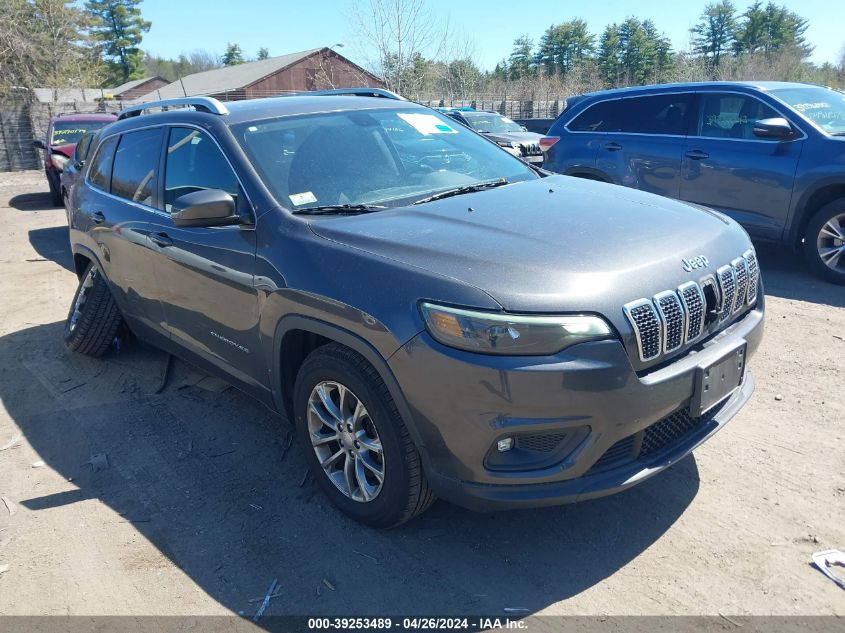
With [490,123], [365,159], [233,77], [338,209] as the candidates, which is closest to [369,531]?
[338,209]

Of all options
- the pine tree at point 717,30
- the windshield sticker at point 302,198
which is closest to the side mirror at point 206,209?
the windshield sticker at point 302,198

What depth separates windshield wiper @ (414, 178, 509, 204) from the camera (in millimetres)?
3441

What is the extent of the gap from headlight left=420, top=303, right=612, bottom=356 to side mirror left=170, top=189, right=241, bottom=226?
1450 mm

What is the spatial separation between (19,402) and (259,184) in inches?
110

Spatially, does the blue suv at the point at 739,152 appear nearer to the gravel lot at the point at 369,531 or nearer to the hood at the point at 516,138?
the gravel lot at the point at 369,531

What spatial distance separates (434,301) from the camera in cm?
249

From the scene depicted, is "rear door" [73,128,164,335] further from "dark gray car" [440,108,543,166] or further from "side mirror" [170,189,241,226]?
"dark gray car" [440,108,543,166]

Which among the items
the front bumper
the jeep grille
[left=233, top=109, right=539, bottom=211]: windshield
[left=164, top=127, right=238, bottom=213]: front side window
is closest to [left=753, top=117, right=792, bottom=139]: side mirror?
[left=233, top=109, right=539, bottom=211]: windshield

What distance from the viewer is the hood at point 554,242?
8.11ft

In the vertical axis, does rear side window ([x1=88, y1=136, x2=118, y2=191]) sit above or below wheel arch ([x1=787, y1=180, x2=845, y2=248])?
above

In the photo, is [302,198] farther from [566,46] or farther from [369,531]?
[566,46]

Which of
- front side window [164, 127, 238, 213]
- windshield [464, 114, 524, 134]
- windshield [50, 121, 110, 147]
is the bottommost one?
windshield [464, 114, 524, 134]

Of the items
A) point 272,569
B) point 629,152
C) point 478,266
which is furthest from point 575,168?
point 272,569

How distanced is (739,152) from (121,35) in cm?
8911
